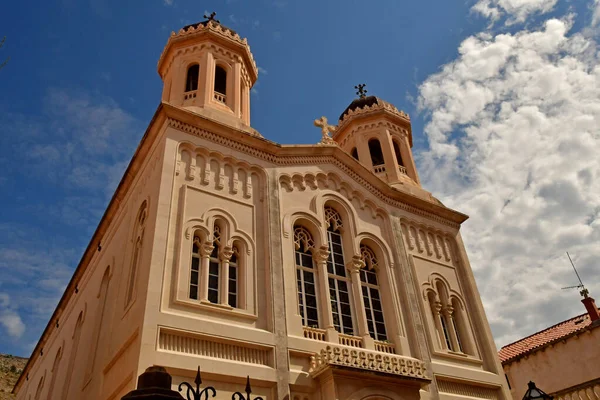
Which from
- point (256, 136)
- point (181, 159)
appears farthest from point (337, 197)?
point (181, 159)

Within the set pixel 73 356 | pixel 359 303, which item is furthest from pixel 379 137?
pixel 73 356

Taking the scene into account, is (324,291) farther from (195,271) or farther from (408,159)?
(408,159)

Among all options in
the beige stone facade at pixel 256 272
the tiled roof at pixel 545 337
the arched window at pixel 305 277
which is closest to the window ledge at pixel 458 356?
the beige stone facade at pixel 256 272

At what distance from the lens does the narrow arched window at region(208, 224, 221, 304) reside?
42.4 ft

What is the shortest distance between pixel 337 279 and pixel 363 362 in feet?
10.7

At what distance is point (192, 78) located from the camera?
19.3m

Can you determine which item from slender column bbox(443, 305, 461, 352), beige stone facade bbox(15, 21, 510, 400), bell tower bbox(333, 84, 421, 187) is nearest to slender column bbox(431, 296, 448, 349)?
beige stone facade bbox(15, 21, 510, 400)

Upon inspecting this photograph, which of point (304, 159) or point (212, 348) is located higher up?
point (304, 159)

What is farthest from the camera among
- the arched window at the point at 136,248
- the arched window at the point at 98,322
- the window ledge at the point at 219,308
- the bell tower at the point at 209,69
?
the bell tower at the point at 209,69

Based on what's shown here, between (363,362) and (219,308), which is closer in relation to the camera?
(219,308)

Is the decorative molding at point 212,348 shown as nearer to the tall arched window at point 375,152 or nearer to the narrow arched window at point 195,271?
the narrow arched window at point 195,271

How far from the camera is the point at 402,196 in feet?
63.9

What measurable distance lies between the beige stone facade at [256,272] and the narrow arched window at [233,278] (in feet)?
0.13

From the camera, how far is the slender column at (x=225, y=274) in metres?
12.8
